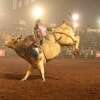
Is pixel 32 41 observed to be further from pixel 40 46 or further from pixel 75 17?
pixel 75 17

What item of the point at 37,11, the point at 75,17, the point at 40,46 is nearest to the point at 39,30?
the point at 40,46

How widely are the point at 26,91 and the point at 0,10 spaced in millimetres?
38900


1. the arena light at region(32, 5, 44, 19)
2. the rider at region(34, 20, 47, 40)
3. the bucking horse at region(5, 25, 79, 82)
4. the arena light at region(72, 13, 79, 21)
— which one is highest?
the arena light at region(32, 5, 44, 19)

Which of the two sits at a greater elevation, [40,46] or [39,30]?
[39,30]

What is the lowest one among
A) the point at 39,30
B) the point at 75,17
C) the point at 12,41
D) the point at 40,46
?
the point at 40,46

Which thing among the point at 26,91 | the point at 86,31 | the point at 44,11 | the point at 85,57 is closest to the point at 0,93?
the point at 26,91

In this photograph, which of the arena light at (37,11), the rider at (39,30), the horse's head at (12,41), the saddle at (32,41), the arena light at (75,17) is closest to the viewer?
the saddle at (32,41)

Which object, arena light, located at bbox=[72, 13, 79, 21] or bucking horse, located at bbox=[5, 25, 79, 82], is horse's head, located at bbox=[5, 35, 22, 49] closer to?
bucking horse, located at bbox=[5, 25, 79, 82]

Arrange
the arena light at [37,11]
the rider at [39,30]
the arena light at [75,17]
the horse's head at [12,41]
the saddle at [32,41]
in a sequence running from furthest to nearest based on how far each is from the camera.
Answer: the arena light at [37,11], the arena light at [75,17], the horse's head at [12,41], the rider at [39,30], the saddle at [32,41]

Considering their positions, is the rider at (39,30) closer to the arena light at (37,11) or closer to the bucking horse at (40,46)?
the bucking horse at (40,46)

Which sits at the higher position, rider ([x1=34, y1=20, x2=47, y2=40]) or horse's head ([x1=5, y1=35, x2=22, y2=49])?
rider ([x1=34, y1=20, x2=47, y2=40])

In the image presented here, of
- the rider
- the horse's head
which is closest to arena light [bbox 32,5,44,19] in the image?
the horse's head

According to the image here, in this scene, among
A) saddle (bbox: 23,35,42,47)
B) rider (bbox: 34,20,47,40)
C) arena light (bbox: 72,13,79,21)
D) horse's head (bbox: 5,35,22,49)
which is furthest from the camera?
arena light (bbox: 72,13,79,21)

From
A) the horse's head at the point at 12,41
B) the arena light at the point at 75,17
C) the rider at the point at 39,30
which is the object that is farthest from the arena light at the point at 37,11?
the rider at the point at 39,30
